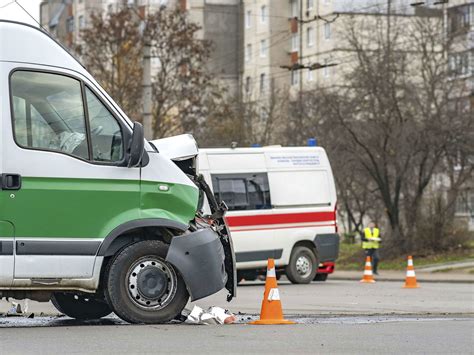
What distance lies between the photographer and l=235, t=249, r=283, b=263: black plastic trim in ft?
80.8

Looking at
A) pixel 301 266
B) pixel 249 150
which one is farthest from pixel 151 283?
pixel 301 266

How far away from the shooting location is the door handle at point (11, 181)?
11.4 meters

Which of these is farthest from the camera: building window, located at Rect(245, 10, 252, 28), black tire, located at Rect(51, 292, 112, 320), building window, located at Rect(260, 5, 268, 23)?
building window, located at Rect(245, 10, 252, 28)

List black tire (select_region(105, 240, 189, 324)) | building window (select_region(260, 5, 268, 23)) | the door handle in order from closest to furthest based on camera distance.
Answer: the door handle, black tire (select_region(105, 240, 189, 324)), building window (select_region(260, 5, 268, 23))

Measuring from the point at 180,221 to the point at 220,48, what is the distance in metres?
71.4

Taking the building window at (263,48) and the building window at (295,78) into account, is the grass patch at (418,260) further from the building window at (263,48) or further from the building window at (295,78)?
the building window at (263,48)

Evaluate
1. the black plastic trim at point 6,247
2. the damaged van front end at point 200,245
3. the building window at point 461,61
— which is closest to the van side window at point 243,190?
the damaged van front end at point 200,245

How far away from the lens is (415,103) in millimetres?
38250

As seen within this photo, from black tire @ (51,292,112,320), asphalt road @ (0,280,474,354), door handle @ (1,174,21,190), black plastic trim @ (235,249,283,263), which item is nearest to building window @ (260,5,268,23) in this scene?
black plastic trim @ (235,249,283,263)

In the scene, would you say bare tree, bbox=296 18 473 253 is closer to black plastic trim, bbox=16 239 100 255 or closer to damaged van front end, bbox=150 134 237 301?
damaged van front end, bbox=150 134 237 301

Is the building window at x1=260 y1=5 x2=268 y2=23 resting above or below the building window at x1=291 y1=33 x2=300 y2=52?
above

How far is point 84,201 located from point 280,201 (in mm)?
13834

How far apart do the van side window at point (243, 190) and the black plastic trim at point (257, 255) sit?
96 cm

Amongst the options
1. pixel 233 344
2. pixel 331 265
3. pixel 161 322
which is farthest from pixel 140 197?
pixel 331 265
